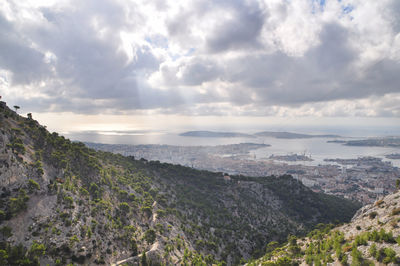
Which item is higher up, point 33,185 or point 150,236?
point 33,185

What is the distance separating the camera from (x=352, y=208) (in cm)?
5531

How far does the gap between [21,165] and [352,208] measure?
7265 centimetres

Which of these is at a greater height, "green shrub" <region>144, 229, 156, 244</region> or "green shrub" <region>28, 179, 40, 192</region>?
"green shrub" <region>28, 179, 40, 192</region>

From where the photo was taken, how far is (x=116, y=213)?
26.2 meters

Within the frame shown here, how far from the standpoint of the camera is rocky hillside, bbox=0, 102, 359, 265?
17.7 metres

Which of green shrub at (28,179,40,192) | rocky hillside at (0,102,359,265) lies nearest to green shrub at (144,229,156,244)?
rocky hillside at (0,102,359,265)

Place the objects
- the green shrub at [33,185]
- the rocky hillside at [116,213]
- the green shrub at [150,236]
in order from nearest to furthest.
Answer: the rocky hillside at [116,213]
the green shrub at [33,185]
the green shrub at [150,236]

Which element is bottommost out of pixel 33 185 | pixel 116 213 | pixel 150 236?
pixel 150 236

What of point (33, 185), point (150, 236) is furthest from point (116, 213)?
point (33, 185)

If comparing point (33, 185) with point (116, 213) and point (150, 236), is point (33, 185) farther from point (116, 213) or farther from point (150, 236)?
point (150, 236)

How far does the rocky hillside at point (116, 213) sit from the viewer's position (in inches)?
698

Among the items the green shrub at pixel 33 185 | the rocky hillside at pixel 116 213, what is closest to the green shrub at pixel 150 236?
the rocky hillside at pixel 116 213

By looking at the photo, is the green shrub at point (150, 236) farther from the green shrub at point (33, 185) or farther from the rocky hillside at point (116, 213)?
the green shrub at point (33, 185)

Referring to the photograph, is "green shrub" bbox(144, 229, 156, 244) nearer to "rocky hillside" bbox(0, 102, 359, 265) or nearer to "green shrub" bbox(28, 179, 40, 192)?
"rocky hillside" bbox(0, 102, 359, 265)
